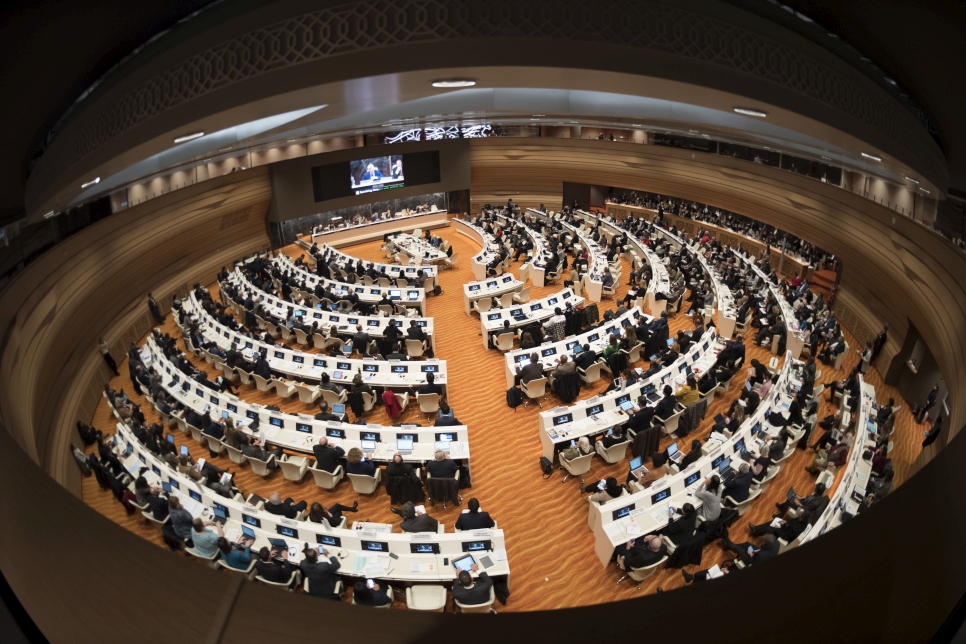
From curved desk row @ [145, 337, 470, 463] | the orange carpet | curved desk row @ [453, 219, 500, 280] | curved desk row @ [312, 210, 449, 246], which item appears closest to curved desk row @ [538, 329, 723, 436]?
the orange carpet

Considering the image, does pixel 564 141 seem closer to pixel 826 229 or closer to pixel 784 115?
pixel 826 229

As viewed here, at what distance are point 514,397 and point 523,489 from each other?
251 cm

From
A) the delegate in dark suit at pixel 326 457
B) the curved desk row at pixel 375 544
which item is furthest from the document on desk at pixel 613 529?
the delegate in dark suit at pixel 326 457

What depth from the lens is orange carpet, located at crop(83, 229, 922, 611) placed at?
320 inches

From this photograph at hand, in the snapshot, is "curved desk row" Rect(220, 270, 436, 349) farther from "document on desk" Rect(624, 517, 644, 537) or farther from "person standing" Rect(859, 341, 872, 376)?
"person standing" Rect(859, 341, 872, 376)

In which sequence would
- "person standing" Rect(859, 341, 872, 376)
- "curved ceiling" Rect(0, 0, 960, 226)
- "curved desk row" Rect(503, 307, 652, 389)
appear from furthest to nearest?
"person standing" Rect(859, 341, 872, 376)
"curved desk row" Rect(503, 307, 652, 389)
"curved ceiling" Rect(0, 0, 960, 226)

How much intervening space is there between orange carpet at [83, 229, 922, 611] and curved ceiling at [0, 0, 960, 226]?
636cm

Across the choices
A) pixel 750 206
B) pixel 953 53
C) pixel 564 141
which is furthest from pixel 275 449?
pixel 564 141

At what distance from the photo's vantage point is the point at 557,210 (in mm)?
28766

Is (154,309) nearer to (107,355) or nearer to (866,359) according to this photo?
(107,355)

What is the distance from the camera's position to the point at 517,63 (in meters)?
3.29

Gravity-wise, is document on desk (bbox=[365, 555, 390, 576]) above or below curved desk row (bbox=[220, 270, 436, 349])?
below

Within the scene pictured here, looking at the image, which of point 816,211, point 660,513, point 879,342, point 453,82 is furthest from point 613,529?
point 816,211

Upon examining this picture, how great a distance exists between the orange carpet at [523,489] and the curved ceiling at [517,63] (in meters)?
6.36
